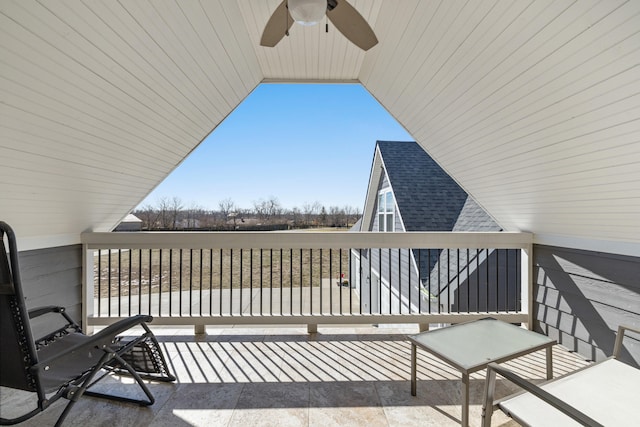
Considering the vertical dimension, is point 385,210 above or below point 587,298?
above

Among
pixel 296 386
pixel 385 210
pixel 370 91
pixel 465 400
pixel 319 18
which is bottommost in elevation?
pixel 296 386

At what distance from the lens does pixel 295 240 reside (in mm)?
3125

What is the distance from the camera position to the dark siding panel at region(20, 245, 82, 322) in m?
2.57

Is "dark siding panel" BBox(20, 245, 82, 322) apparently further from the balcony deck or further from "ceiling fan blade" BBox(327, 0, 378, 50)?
"ceiling fan blade" BBox(327, 0, 378, 50)

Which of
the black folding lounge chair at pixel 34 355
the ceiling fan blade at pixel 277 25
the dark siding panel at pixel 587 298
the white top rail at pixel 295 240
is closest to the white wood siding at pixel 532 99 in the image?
the dark siding panel at pixel 587 298

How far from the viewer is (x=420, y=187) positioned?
20.7 ft

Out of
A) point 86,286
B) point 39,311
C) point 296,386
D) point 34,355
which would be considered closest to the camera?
point 34,355

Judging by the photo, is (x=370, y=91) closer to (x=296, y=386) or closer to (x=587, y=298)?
(x=587, y=298)

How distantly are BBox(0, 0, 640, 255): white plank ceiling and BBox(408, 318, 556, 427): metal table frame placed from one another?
1.08m

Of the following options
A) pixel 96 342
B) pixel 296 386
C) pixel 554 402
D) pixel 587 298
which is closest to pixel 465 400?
pixel 554 402

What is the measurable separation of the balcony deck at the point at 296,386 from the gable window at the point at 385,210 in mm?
3713

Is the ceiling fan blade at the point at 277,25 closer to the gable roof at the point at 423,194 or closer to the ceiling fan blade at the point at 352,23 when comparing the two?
the ceiling fan blade at the point at 352,23

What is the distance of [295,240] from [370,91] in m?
1.80

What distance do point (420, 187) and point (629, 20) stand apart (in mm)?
5113
